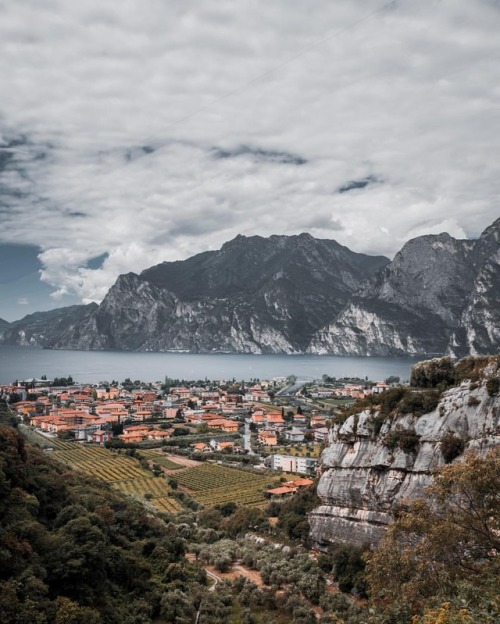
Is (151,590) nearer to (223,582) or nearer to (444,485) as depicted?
(223,582)

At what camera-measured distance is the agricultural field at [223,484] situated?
98.3ft

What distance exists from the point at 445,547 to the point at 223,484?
27.5 m

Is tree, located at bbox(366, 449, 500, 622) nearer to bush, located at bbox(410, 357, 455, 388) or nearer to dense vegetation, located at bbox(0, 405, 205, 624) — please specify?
dense vegetation, located at bbox(0, 405, 205, 624)

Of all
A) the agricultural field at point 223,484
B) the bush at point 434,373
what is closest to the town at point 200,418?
the agricultural field at point 223,484

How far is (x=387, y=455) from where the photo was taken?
16.6m

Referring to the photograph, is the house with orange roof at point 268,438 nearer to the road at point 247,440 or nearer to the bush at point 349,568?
the road at point 247,440

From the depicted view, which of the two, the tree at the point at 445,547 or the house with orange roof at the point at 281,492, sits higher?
the tree at the point at 445,547

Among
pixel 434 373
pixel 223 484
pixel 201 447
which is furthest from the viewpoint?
pixel 201 447

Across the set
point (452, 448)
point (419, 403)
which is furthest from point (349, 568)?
point (419, 403)

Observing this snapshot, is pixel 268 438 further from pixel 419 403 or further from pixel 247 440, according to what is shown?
pixel 419 403

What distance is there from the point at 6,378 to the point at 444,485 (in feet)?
394

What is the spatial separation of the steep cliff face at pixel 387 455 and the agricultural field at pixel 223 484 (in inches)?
432

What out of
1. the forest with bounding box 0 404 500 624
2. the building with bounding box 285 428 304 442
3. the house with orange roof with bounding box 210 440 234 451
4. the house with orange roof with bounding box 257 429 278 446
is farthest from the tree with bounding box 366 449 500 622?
the building with bounding box 285 428 304 442

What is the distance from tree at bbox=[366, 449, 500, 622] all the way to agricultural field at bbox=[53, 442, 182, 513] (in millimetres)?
20549
